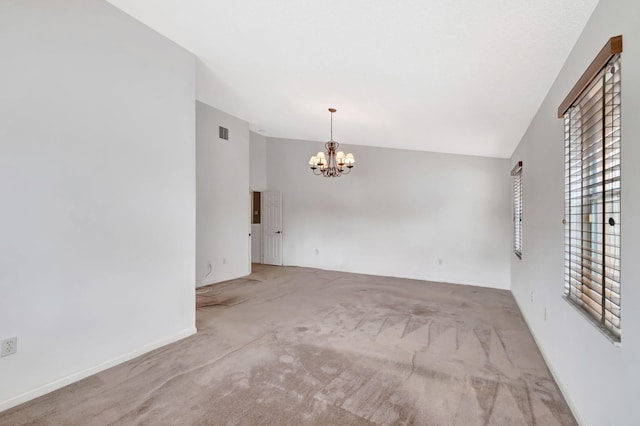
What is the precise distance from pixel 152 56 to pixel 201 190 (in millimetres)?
2796

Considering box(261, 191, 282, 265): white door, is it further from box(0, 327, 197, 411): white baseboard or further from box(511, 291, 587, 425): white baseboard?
box(511, 291, 587, 425): white baseboard

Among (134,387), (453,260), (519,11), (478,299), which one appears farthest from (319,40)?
(453,260)

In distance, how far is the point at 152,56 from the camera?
3.10 metres

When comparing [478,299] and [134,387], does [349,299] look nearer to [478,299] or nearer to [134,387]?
[478,299]

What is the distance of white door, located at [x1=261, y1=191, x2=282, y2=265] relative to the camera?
26.7 feet

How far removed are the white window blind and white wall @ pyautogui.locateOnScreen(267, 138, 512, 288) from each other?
13.6 ft

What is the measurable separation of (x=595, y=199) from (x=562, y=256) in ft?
2.68

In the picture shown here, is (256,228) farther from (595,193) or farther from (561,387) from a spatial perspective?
(595,193)

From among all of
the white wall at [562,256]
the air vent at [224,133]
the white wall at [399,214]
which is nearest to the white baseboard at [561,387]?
the white wall at [562,256]

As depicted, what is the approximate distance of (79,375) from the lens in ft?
8.17

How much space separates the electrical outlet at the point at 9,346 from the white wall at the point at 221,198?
338cm

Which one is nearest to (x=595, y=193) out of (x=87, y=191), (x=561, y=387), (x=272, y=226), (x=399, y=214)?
(x=561, y=387)

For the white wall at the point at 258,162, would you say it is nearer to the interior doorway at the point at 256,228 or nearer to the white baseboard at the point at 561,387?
the interior doorway at the point at 256,228

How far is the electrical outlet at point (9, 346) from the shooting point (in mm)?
2102
